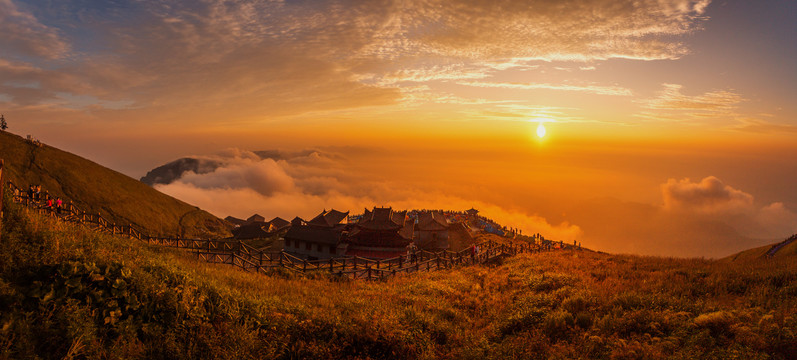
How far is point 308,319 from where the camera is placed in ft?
33.9

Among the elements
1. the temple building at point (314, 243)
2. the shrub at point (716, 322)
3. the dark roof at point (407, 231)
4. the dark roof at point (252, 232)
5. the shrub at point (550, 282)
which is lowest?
the dark roof at point (252, 232)

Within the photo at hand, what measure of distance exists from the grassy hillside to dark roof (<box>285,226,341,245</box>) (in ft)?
196

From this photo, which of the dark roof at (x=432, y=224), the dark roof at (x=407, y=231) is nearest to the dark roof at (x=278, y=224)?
the dark roof at (x=407, y=231)

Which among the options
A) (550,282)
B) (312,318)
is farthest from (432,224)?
(312,318)

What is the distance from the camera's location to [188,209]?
396 ft

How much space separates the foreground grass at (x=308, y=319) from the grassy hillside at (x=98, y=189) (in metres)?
95.5

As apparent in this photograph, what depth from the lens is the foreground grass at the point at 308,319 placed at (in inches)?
308

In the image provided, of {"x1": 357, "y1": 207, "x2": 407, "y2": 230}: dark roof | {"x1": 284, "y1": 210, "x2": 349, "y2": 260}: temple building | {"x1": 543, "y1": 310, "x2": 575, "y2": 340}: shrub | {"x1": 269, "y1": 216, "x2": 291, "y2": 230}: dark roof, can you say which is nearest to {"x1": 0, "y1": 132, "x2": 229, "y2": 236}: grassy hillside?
{"x1": 269, "y1": 216, "x2": 291, "y2": 230}: dark roof

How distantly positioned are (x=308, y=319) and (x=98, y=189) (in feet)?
377

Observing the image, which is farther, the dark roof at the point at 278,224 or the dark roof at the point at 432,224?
the dark roof at the point at 278,224

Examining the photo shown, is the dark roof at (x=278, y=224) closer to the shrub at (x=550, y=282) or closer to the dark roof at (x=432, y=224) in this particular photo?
the dark roof at (x=432, y=224)

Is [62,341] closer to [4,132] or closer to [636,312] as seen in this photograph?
[636,312]

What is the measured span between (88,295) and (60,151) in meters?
131

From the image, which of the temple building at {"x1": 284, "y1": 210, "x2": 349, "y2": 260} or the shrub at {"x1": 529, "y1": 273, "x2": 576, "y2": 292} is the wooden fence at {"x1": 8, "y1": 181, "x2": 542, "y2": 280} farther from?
the temple building at {"x1": 284, "y1": 210, "x2": 349, "y2": 260}
